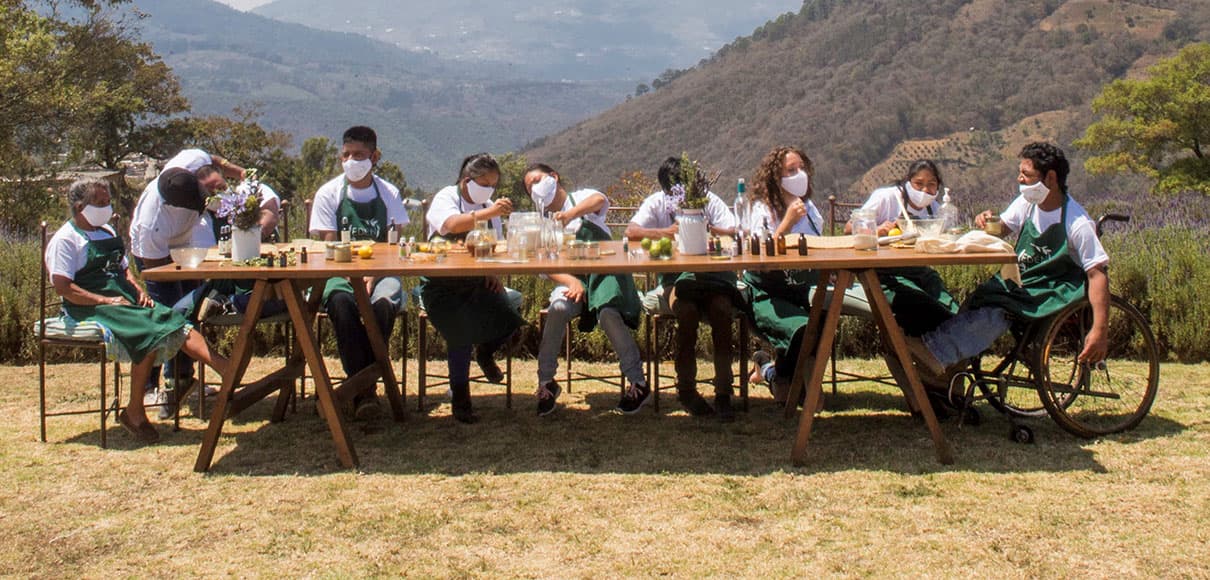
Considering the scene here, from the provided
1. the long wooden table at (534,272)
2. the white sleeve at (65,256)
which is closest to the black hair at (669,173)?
the long wooden table at (534,272)

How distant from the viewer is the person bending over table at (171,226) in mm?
5594

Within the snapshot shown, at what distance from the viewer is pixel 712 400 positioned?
19.4 ft

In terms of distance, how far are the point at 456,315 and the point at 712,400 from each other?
146 cm

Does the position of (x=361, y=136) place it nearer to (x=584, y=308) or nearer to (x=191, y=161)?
(x=191, y=161)

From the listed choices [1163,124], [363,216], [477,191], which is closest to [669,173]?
[477,191]

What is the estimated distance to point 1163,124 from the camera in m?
33.5

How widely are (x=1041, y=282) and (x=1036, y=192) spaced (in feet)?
1.30

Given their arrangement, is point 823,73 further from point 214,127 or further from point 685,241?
point 685,241

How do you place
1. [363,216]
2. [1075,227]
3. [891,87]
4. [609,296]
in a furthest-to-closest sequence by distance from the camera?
[891,87]
[363,216]
[609,296]
[1075,227]


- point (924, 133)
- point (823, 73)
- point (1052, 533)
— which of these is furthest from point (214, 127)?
point (1052, 533)

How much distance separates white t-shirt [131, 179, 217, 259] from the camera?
569cm

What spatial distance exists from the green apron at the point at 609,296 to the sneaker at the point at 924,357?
1341 millimetres

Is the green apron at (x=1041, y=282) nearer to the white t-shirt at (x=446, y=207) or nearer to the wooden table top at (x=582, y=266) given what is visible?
the wooden table top at (x=582, y=266)

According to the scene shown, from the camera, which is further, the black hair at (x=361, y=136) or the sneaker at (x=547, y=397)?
the black hair at (x=361, y=136)
